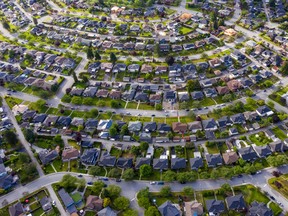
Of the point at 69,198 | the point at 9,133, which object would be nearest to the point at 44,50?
the point at 9,133

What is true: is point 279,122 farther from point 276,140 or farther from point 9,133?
point 9,133

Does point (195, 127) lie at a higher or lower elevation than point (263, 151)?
lower

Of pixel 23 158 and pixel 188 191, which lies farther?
pixel 23 158

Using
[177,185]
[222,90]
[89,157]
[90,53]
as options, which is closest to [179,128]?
[177,185]

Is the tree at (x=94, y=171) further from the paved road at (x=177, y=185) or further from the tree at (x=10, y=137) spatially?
the tree at (x=10, y=137)

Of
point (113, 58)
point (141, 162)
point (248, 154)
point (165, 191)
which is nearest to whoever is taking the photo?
point (165, 191)

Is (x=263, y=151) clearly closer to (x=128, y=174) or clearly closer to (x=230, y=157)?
(x=230, y=157)

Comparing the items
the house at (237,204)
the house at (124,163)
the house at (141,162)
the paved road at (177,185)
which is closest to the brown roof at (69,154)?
the paved road at (177,185)
